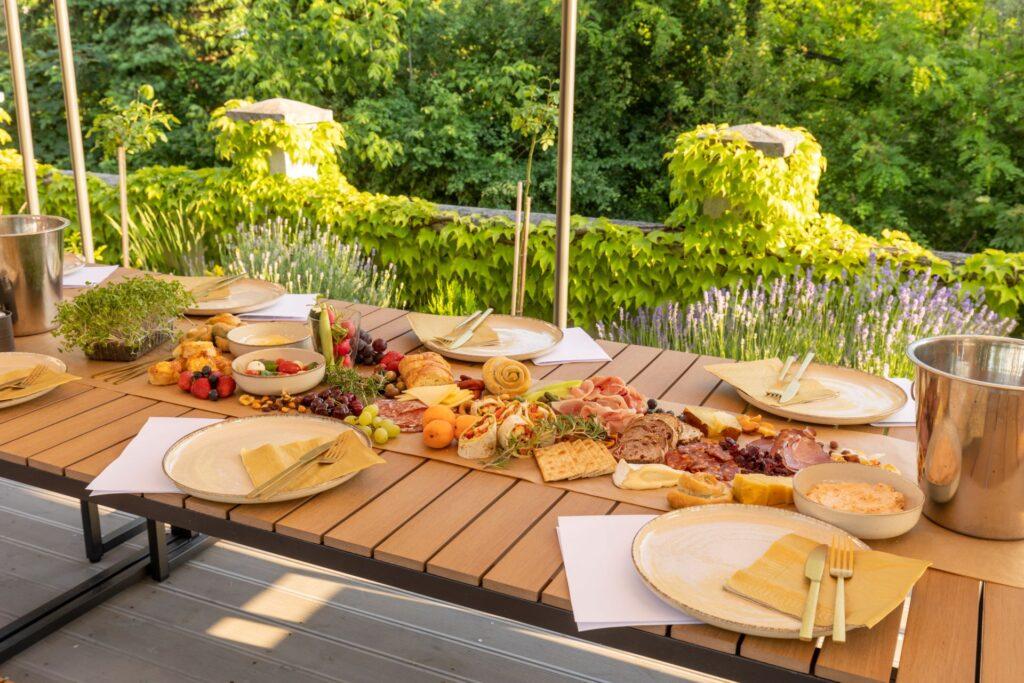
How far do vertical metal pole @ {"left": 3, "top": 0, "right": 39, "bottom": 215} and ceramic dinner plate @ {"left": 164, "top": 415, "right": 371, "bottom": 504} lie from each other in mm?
2106

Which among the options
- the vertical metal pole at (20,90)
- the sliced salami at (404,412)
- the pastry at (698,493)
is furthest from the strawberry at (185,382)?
the vertical metal pole at (20,90)

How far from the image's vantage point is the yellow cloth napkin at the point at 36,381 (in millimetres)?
1690

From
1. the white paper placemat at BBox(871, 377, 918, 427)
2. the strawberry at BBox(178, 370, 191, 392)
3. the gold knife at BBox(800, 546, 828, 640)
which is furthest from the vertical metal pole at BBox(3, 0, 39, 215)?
the gold knife at BBox(800, 546, 828, 640)

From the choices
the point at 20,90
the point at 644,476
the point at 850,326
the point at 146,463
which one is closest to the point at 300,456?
the point at 146,463

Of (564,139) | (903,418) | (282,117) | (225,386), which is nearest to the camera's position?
(903,418)

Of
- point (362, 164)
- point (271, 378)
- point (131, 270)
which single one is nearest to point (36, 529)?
point (131, 270)

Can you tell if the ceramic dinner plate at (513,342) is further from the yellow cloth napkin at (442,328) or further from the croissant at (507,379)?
the croissant at (507,379)

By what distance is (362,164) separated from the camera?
32.6 ft

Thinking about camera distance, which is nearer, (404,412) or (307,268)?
(404,412)

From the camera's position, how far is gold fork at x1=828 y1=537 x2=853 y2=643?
3.34 feet

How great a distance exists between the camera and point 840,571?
1.12 meters

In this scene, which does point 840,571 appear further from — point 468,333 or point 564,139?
point 564,139

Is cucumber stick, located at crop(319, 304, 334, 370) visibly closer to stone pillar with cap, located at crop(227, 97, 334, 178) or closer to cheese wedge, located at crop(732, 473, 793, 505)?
cheese wedge, located at crop(732, 473, 793, 505)

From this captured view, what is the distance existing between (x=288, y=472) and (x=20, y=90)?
251 centimetres
